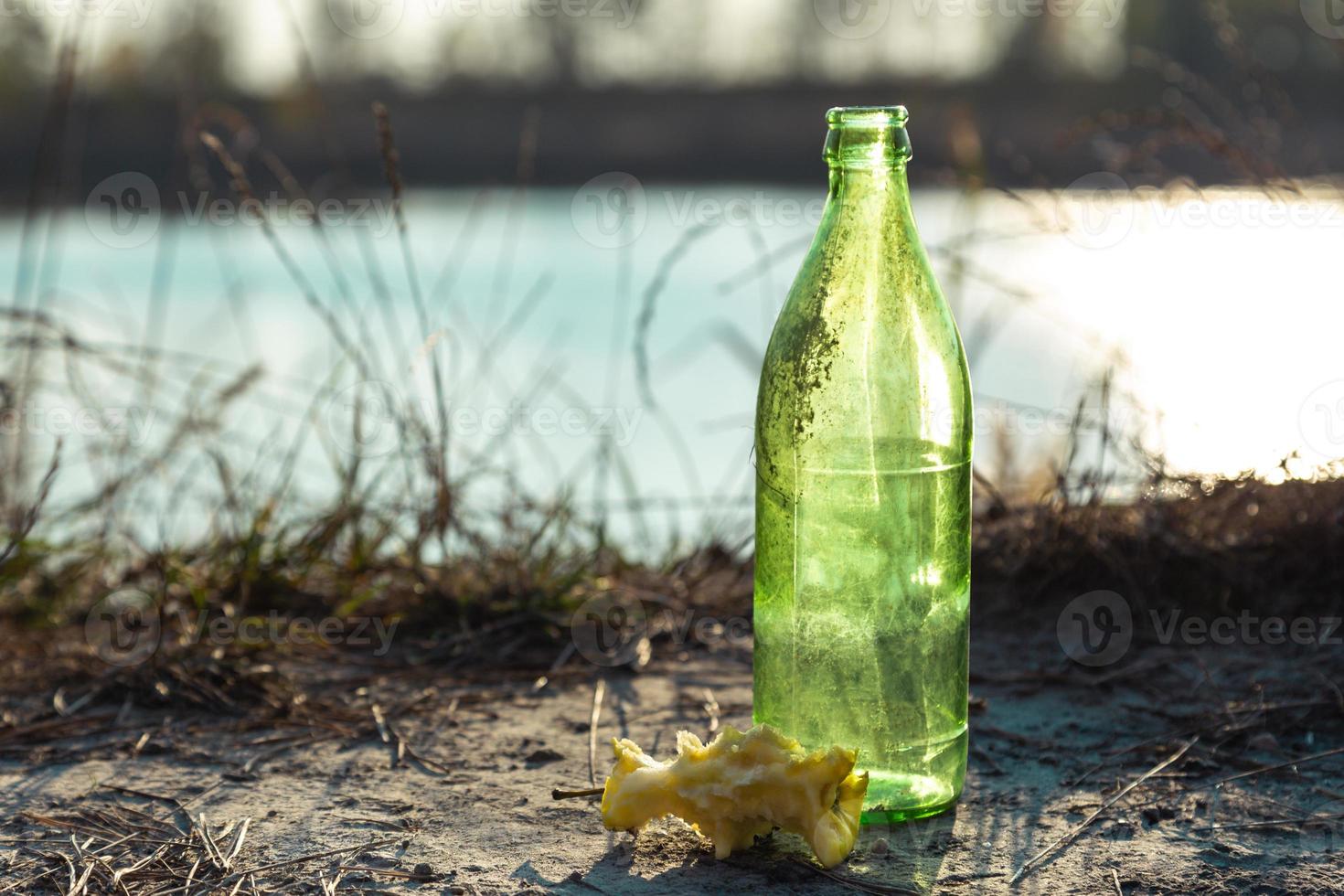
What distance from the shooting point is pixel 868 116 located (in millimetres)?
1422

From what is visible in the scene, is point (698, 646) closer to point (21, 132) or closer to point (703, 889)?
point (703, 889)

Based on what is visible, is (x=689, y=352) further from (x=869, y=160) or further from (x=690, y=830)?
(x=690, y=830)

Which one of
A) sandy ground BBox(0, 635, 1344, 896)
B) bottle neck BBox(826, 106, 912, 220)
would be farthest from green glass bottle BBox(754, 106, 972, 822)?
sandy ground BBox(0, 635, 1344, 896)

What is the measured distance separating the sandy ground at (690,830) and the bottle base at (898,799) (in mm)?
19

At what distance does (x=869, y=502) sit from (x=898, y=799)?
36cm

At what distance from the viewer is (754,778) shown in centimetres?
129

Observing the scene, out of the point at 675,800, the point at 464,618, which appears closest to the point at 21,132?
the point at 464,618

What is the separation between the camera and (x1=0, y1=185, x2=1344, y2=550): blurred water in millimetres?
2410

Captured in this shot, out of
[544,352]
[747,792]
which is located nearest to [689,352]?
[544,352]

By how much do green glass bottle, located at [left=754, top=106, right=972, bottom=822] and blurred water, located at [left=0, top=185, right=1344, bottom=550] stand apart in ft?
1.65

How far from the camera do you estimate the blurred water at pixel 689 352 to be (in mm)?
2410

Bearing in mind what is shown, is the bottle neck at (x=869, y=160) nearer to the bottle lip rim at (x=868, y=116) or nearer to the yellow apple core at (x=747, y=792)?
the bottle lip rim at (x=868, y=116)

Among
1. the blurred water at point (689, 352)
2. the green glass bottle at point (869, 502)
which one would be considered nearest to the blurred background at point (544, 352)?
the blurred water at point (689, 352)

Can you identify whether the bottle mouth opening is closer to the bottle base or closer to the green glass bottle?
the green glass bottle
